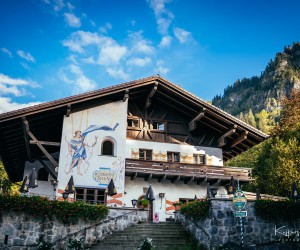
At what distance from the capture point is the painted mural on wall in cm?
2023

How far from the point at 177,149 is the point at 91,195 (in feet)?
22.2

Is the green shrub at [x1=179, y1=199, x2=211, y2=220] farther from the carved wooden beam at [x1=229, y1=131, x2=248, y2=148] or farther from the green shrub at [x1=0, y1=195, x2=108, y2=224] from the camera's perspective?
the carved wooden beam at [x1=229, y1=131, x2=248, y2=148]

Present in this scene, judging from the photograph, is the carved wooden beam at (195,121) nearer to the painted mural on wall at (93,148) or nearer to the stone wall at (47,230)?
the painted mural on wall at (93,148)

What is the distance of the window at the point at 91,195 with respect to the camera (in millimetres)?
20016

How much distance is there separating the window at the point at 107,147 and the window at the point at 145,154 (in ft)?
7.52

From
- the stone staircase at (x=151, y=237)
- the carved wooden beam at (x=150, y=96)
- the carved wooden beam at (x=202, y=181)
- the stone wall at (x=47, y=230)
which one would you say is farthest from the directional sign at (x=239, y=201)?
the carved wooden beam at (x=150, y=96)

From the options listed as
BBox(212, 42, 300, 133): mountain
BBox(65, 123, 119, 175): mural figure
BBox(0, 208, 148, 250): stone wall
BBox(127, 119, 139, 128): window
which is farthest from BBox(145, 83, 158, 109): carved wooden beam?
BBox(212, 42, 300, 133): mountain

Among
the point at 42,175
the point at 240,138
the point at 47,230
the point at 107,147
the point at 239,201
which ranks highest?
the point at 240,138

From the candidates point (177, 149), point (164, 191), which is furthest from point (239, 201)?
point (177, 149)

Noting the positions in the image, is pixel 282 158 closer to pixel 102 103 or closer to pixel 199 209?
pixel 102 103

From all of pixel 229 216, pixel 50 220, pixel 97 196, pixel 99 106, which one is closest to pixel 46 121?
pixel 99 106

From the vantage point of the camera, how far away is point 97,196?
66.4 feet

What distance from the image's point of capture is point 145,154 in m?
23.2

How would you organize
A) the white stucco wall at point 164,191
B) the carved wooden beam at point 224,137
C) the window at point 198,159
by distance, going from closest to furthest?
1. the white stucco wall at point 164,191
2. the carved wooden beam at point 224,137
3. the window at point 198,159
